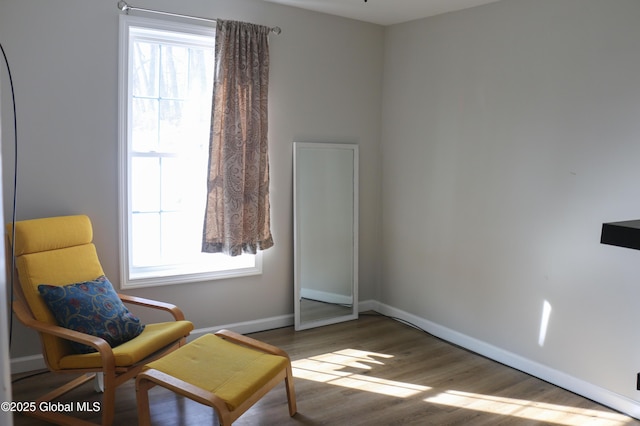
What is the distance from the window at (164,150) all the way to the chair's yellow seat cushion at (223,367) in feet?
3.49

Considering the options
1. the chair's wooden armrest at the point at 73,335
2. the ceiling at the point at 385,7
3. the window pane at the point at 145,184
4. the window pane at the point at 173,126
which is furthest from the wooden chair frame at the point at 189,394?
the ceiling at the point at 385,7

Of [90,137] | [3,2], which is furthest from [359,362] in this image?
[3,2]

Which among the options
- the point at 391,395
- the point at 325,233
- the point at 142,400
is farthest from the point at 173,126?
the point at 391,395

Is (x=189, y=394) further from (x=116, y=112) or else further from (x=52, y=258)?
(x=116, y=112)

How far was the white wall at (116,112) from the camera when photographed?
3.14m

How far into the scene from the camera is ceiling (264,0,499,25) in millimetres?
3729

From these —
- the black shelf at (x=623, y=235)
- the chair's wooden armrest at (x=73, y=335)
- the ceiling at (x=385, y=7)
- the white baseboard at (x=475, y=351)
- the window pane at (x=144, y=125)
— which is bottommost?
the white baseboard at (x=475, y=351)

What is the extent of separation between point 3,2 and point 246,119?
5.21 feet

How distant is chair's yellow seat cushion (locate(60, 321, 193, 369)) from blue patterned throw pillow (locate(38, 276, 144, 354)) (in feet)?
0.21

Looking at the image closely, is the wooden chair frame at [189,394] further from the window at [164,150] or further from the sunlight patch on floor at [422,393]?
the window at [164,150]

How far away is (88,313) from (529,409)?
2489mm

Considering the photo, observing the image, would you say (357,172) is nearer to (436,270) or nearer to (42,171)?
(436,270)

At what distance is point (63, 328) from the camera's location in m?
2.64

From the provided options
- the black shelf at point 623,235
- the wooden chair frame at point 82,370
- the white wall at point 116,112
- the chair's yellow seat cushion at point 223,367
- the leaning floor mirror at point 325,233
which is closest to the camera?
the black shelf at point 623,235
